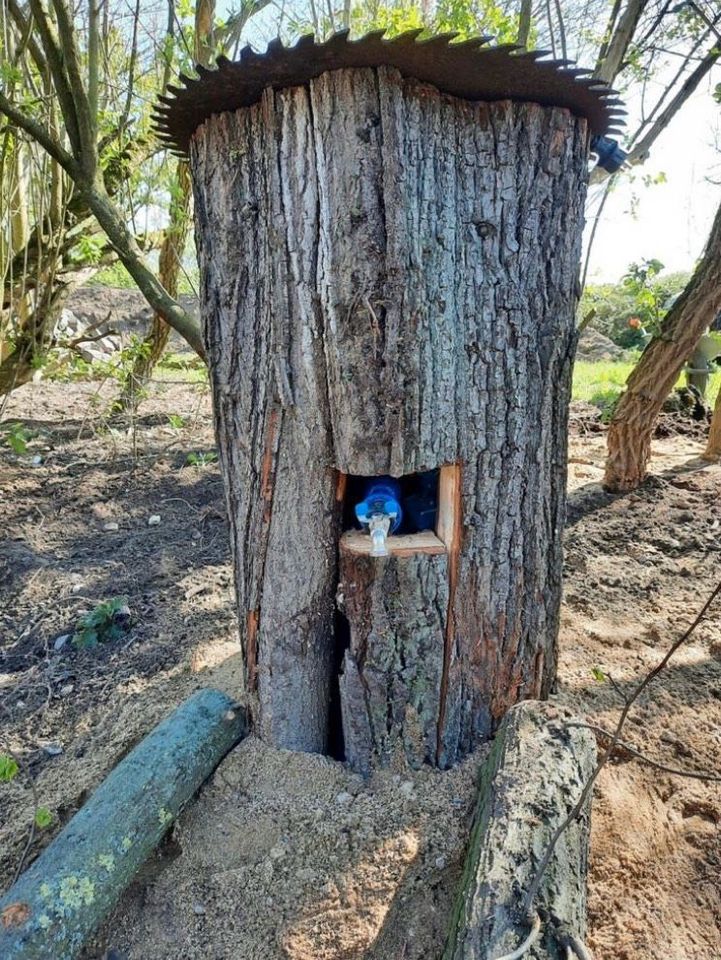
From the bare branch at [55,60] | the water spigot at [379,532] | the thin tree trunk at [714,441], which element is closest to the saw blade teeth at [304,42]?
the water spigot at [379,532]

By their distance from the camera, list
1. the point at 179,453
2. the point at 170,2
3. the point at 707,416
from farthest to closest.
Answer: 1. the point at 707,416
2. the point at 179,453
3. the point at 170,2

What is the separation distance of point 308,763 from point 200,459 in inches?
134

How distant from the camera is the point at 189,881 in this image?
156 cm

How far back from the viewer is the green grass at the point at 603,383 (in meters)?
6.99

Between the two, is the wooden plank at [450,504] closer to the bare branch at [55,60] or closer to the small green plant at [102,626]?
the small green plant at [102,626]

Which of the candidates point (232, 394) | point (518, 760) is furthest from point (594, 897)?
point (232, 394)

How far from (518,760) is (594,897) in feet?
1.16

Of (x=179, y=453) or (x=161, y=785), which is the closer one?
(x=161, y=785)

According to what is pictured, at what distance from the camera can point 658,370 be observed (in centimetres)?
407

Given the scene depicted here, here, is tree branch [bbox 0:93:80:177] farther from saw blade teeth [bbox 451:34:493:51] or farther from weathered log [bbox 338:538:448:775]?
weathered log [bbox 338:538:448:775]

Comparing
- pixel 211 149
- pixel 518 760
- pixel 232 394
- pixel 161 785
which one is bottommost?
pixel 161 785

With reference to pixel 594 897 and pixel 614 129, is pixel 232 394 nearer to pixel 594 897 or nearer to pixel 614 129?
pixel 614 129

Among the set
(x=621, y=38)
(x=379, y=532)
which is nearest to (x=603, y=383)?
(x=621, y=38)

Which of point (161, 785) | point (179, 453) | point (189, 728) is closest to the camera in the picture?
Answer: point (161, 785)
